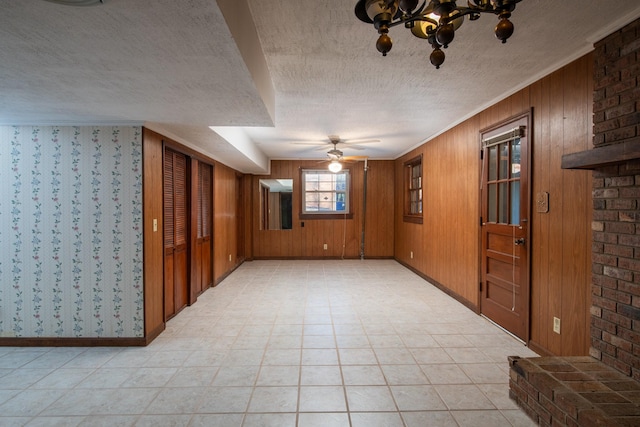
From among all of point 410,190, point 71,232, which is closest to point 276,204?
point 410,190

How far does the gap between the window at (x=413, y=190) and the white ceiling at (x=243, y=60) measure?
2514 millimetres

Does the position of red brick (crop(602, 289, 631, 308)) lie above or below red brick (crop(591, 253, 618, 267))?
below

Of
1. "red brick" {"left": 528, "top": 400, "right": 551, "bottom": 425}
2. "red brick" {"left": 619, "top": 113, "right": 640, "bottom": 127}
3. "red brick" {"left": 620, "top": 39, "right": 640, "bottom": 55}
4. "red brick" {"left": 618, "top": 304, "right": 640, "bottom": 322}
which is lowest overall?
"red brick" {"left": 528, "top": 400, "right": 551, "bottom": 425}

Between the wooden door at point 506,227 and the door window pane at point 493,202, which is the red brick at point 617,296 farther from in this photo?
the door window pane at point 493,202

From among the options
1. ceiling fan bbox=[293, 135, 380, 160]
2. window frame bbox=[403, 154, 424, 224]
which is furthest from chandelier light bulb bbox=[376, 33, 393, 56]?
window frame bbox=[403, 154, 424, 224]

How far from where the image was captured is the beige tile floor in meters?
2.02

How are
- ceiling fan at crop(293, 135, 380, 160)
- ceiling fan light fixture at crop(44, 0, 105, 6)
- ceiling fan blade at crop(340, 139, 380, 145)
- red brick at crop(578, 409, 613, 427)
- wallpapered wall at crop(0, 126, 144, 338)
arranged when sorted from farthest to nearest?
1. ceiling fan blade at crop(340, 139, 380, 145)
2. ceiling fan at crop(293, 135, 380, 160)
3. wallpapered wall at crop(0, 126, 144, 338)
4. red brick at crop(578, 409, 613, 427)
5. ceiling fan light fixture at crop(44, 0, 105, 6)

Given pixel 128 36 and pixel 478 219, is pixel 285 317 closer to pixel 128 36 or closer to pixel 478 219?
pixel 478 219

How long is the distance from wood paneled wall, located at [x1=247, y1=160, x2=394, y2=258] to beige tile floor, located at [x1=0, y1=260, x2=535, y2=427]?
361cm

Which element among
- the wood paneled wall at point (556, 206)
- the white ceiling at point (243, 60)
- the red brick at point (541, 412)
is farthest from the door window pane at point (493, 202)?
the red brick at point (541, 412)

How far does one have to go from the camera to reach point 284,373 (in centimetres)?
251

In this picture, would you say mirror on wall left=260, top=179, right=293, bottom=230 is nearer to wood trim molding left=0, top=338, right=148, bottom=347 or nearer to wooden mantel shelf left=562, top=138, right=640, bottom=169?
wood trim molding left=0, top=338, right=148, bottom=347

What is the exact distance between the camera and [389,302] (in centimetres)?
436

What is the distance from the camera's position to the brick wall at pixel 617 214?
1910 mm
